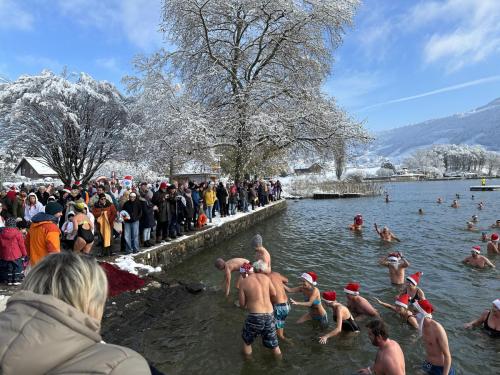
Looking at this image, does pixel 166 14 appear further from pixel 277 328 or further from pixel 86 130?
pixel 277 328

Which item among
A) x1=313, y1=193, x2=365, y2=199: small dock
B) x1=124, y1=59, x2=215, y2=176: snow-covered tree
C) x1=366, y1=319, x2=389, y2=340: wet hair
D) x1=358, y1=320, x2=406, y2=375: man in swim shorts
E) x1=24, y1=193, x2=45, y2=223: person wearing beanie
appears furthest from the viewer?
x1=313, y1=193, x2=365, y2=199: small dock

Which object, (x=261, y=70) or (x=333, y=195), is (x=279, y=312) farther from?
(x=333, y=195)

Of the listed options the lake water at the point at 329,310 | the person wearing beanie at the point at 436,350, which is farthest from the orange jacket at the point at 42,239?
the person wearing beanie at the point at 436,350

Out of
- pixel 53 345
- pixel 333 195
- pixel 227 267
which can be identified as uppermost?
pixel 53 345

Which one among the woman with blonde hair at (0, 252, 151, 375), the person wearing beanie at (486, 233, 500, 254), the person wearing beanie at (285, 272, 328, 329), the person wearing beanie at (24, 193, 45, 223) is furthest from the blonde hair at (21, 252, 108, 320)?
the person wearing beanie at (486, 233, 500, 254)

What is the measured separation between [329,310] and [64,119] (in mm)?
16562

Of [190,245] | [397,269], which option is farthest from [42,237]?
[397,269]

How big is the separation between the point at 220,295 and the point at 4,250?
14.6 ft

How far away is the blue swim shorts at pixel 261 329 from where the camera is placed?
5051 millimetres

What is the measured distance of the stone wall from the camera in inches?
356

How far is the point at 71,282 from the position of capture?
1344mm

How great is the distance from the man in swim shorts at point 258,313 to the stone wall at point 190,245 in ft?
13.9

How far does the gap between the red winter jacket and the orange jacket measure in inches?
47.2

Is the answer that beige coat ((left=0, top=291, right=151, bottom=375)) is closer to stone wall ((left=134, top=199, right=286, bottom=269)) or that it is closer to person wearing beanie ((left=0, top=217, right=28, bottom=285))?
person wearing beanie ((left=0, top=217, right=28, bottom=285))
